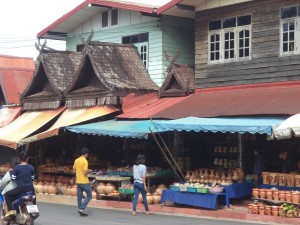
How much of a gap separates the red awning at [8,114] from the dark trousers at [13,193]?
38.1 ft

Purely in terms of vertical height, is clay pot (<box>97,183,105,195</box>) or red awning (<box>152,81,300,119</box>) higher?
red awning (<box>152,81,300,119</box>)

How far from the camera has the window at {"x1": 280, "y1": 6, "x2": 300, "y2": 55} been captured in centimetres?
1672

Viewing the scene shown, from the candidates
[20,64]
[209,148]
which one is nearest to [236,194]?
[209,148]

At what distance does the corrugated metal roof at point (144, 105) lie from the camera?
18.5 meters

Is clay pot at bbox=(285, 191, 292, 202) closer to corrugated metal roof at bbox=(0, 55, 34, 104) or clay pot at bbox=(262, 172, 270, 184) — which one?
clay pot at bbox=(262, 172, 270, 184)

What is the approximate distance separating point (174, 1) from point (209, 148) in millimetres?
4867

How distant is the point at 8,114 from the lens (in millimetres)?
24453

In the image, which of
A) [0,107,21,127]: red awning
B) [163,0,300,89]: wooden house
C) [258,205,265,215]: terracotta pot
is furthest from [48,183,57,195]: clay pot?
[258,205,265,215]: terracotta pot

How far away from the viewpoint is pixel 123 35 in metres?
23.0

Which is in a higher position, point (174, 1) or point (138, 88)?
point (174, 1)

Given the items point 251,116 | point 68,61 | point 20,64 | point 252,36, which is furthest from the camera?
point 20,64

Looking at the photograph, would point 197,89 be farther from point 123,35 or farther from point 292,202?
point 292,202

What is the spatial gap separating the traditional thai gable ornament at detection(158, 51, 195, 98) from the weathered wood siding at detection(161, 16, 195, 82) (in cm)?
155

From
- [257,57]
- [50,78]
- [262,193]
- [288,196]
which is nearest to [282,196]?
[288,196]
